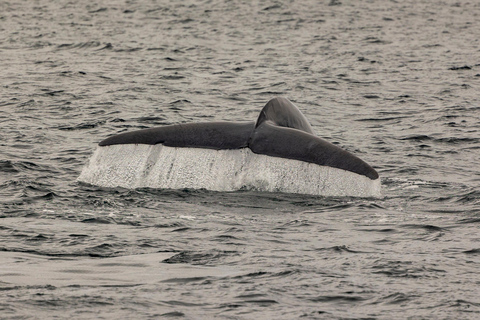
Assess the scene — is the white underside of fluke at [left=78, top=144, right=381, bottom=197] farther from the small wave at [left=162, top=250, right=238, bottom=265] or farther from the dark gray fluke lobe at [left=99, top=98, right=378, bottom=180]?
the small wave at [left=162, top=250, right=238, bottom=265]

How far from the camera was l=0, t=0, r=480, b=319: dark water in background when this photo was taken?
28.4 feet

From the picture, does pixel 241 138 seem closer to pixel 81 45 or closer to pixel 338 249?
pixel 338 249

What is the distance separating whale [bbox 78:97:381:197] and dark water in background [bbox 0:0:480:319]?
0.25 meters

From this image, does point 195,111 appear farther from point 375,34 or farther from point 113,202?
point 375,34

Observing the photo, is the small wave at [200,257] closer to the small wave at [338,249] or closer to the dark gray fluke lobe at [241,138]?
the small wave at [338,249]

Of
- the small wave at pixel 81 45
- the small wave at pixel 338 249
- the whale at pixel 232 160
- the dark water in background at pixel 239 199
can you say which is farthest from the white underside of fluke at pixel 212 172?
Result: the small wave at pixel 81 45

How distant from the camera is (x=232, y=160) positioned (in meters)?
12.6

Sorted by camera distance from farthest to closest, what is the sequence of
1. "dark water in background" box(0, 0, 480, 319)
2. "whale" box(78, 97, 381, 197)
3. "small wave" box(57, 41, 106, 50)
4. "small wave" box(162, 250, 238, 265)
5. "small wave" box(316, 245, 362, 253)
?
"small wave" box(57, 41, 106, 50) < "whale" box(78, 97, 381, 197) < "small wave" box(316, 245, 362, 253) < "small wave" box(162, 250, 238, 265) < "dark water in background" box(0, 0, 480, 319)

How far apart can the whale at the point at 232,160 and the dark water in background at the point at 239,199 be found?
0.25m

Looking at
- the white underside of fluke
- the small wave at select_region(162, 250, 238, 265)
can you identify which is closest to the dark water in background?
the small wave at select_region(162, 250, 238, 265)

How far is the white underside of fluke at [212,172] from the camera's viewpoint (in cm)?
1210

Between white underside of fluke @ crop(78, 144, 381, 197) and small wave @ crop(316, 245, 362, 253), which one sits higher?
white underside of fluke @ crop(78, 144, 381, 197)

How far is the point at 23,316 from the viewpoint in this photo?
7734 millimetres

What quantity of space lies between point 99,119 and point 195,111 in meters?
2.66
